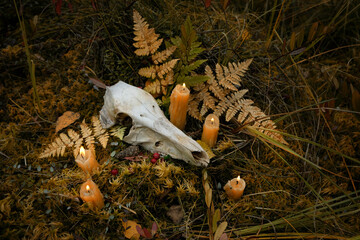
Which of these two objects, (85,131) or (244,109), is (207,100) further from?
(85,131)

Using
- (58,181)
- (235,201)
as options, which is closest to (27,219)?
(58,181)

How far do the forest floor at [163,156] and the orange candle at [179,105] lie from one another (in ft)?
0.70

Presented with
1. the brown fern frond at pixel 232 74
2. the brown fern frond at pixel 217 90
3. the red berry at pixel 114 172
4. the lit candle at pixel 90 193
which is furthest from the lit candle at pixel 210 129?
the lit candle at pixel 90 193

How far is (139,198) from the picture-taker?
2.65 m

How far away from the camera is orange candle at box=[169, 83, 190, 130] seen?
9.11 ft

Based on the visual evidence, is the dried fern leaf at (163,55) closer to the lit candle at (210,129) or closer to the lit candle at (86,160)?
the lit candle at (210,129)

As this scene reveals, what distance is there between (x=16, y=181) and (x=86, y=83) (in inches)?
59.2

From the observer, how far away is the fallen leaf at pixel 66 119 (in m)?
3.14

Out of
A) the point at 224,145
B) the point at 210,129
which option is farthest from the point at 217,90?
the point at 224,145

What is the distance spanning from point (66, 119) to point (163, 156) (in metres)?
1.33

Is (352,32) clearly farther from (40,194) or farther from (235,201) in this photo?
(40,194)

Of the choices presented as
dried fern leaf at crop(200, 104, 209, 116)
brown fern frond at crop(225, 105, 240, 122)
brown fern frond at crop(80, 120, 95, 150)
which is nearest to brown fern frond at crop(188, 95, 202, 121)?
dried fern leaf at crop(200, 104, 209, 116)

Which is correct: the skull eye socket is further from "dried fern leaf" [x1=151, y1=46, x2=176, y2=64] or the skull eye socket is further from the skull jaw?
"dried fern leaf" [x1=151, y1=46, x2=176, y2=64]

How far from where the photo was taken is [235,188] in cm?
260
